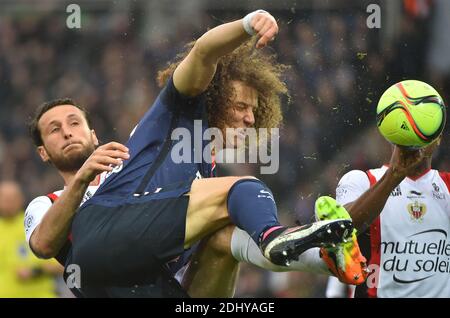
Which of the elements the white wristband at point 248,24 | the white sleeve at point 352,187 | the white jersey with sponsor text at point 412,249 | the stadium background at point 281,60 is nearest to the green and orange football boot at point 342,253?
the white wristband at point 248,24

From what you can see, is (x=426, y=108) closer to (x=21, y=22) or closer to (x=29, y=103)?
(x=29, y=103)

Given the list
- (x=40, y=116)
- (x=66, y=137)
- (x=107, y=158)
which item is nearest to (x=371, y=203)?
(x=107, y=158)

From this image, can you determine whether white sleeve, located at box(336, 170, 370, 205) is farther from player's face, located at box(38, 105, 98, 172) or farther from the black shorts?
player's face, located at box(38, 105, 98, 172)

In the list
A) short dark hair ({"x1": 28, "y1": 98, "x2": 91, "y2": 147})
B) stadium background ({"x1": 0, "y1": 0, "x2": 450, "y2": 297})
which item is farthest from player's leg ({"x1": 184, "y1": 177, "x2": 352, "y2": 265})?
stadium background ({"x1": 0, "y1": 0, "x2": 450, "y2": 297})

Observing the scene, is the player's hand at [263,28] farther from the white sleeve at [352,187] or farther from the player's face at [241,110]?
the white sleeve at [352,187]

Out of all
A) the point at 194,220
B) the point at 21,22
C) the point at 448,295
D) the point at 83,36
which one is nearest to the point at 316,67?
the point at 83,36

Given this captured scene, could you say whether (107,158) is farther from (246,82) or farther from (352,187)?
(352,187)

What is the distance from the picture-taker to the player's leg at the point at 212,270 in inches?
176

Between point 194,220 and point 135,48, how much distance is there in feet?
21.1

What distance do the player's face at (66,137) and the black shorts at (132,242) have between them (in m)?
1.19

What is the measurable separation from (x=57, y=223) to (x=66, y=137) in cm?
90

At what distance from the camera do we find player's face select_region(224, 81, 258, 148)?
196 inches

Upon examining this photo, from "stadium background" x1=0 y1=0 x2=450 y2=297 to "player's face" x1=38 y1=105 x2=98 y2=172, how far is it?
8.49ft

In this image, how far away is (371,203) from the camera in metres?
4.82
